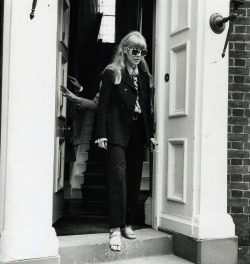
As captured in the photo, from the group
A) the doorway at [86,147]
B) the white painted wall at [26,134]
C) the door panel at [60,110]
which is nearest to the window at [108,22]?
the doorway at [86,147]

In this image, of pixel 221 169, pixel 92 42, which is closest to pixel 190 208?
pixel 221 169

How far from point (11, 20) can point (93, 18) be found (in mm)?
8009

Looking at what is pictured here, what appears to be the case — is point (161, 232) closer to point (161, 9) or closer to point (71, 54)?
point (161, 9)

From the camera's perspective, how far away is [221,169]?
13.4 ft

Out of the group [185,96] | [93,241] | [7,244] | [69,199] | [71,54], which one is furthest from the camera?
[69,199]

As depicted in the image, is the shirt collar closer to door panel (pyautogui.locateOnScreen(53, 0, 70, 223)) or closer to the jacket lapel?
the jacket lapel

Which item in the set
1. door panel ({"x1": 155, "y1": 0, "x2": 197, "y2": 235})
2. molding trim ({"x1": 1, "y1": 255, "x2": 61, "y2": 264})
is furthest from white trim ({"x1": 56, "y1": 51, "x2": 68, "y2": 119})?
molding trim ({"x1": 1, "y1": 255, "x2": 61, "y2": 264})

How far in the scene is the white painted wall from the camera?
3.26 m

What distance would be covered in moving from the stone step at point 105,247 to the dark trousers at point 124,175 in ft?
0.66

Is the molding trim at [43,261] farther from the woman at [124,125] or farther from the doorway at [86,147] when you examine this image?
the doorway at [86,147]

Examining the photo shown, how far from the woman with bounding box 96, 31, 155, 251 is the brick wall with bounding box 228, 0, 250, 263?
38.7 inches

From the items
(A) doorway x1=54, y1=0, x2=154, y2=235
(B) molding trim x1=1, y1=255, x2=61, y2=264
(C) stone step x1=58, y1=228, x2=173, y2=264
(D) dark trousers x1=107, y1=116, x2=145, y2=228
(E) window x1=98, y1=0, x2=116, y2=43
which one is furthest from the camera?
(E) window x1=98, y1=0, x2=116, y2=43

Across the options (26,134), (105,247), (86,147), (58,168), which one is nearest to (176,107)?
(58,168)

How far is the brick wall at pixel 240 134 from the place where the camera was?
15.1ft
